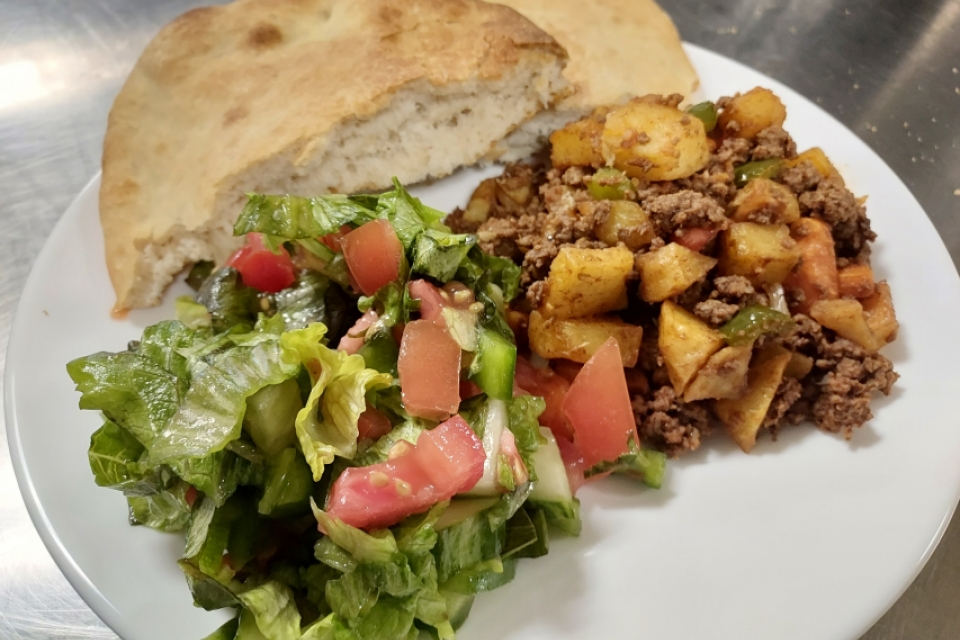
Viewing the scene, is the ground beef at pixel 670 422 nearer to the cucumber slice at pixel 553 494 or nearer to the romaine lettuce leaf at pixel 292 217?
the cucumber slice at pixel 553 494

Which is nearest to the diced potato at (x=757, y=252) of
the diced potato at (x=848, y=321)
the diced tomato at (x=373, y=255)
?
the diced potato at (x=848, y=321)

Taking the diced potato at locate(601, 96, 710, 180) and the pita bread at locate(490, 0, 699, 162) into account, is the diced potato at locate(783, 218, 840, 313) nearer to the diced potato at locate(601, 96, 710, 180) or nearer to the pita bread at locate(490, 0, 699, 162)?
the diced potato at locate(601, 96, 710, 180)

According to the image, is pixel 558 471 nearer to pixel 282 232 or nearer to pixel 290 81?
pixel 282 232

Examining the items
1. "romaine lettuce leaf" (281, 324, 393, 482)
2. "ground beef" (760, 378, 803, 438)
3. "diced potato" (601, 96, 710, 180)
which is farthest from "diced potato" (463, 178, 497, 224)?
"ground beef" (760, 378, 803, 438)

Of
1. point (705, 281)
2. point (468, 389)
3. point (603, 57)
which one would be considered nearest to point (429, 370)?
point (468, 389)

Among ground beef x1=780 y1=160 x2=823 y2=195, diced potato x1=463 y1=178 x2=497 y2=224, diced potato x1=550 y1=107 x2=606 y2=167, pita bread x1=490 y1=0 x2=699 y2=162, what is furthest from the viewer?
pita bread x1=490 y1=0 x2=699 y2=162

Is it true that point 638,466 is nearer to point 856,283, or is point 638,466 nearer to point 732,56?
point 856,283
